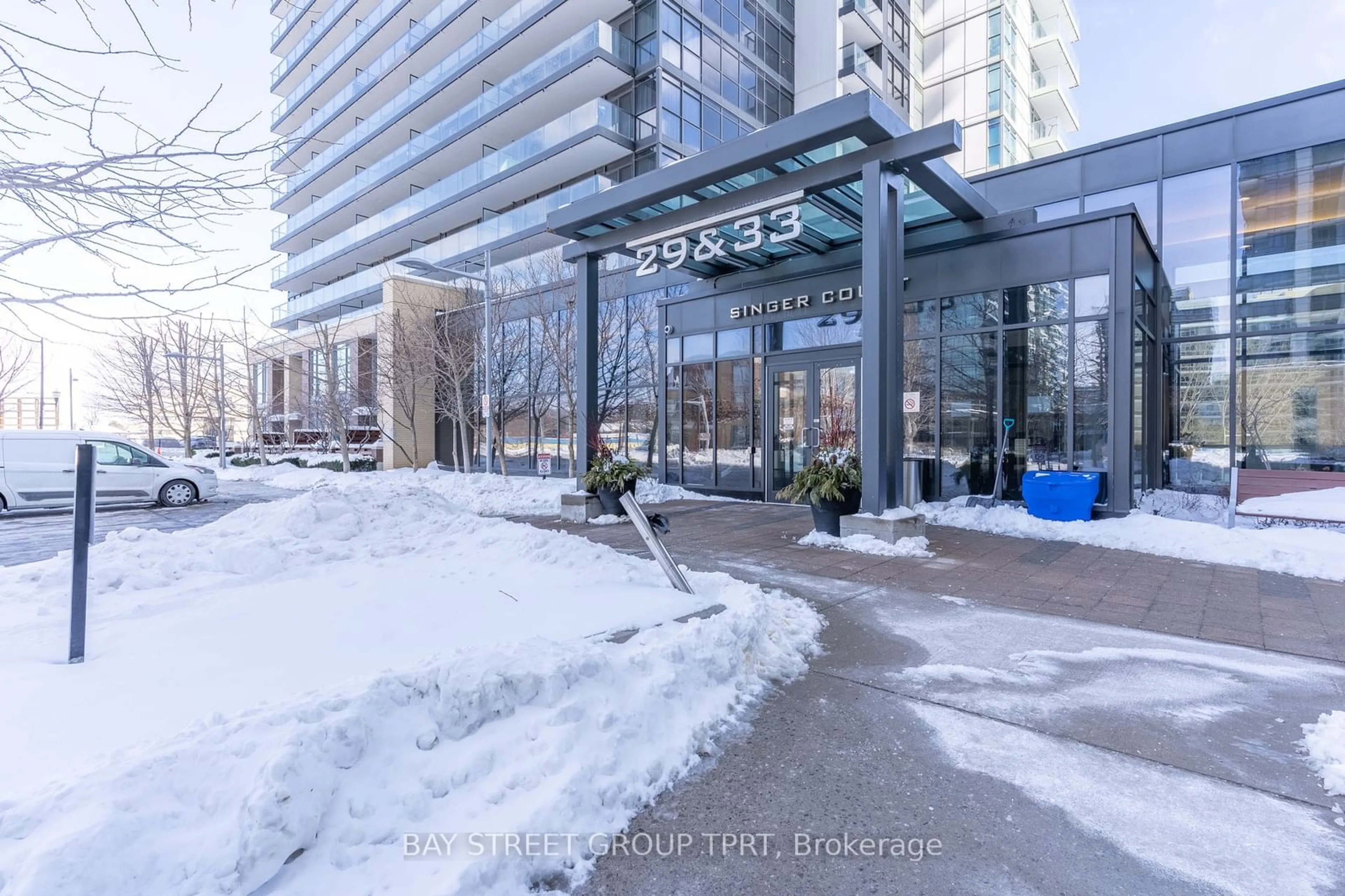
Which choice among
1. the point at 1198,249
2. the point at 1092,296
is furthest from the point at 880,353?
the point at 1198,249

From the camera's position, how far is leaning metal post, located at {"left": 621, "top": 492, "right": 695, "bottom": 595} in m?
5.13

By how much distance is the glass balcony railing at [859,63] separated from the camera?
27438 mm

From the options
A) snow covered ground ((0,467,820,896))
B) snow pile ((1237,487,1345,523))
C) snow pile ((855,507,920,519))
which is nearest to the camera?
snow covered ground ((0,467,820,896))

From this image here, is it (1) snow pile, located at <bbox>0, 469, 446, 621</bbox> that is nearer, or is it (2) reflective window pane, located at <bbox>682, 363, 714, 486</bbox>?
(1) snow pile, located at <bbox>0, 469, 446, 621</bbox>

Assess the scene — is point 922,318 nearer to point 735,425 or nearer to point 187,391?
point 735,425

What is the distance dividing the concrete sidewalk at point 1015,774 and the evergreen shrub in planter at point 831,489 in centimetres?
355

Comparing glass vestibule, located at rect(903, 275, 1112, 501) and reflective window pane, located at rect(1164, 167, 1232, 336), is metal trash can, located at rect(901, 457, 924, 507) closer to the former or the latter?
glass vestibule, located at rect(903, 275, 1112, 501)

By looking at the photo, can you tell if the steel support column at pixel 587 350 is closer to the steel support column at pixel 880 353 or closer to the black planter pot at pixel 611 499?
the black planter pot at pixel 611 499

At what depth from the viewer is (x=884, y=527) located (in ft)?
26.9

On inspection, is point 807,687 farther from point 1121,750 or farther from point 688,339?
point 688,339

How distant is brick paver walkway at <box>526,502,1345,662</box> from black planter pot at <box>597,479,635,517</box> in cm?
125

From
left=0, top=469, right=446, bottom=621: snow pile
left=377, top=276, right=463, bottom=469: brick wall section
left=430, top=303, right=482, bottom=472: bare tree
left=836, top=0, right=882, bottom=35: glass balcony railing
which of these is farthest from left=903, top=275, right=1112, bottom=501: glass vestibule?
left=836, top=0, right=882, bottom=35: glass balcony railing

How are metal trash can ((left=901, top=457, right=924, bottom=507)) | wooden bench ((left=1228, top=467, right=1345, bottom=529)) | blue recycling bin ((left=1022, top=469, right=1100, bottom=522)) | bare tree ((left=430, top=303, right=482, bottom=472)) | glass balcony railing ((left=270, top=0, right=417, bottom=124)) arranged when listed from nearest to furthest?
blue recycling bin ((left=1022, top=469, right=1100, bottom=522))
wooden bench ((left=1228, top=467, right=1345, bottom=529))
metal trash can ((left=901, top=457, right=924, bottom=507))
bare tree ((left=430, top=303, right=482, bottom=472))
glass balcony railing ((left=270, top=0, right=417, bottom=124))

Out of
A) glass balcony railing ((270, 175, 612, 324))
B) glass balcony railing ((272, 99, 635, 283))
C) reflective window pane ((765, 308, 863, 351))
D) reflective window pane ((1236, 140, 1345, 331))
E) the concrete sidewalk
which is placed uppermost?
glass balcony railing ((272, 99, 635, 283))
